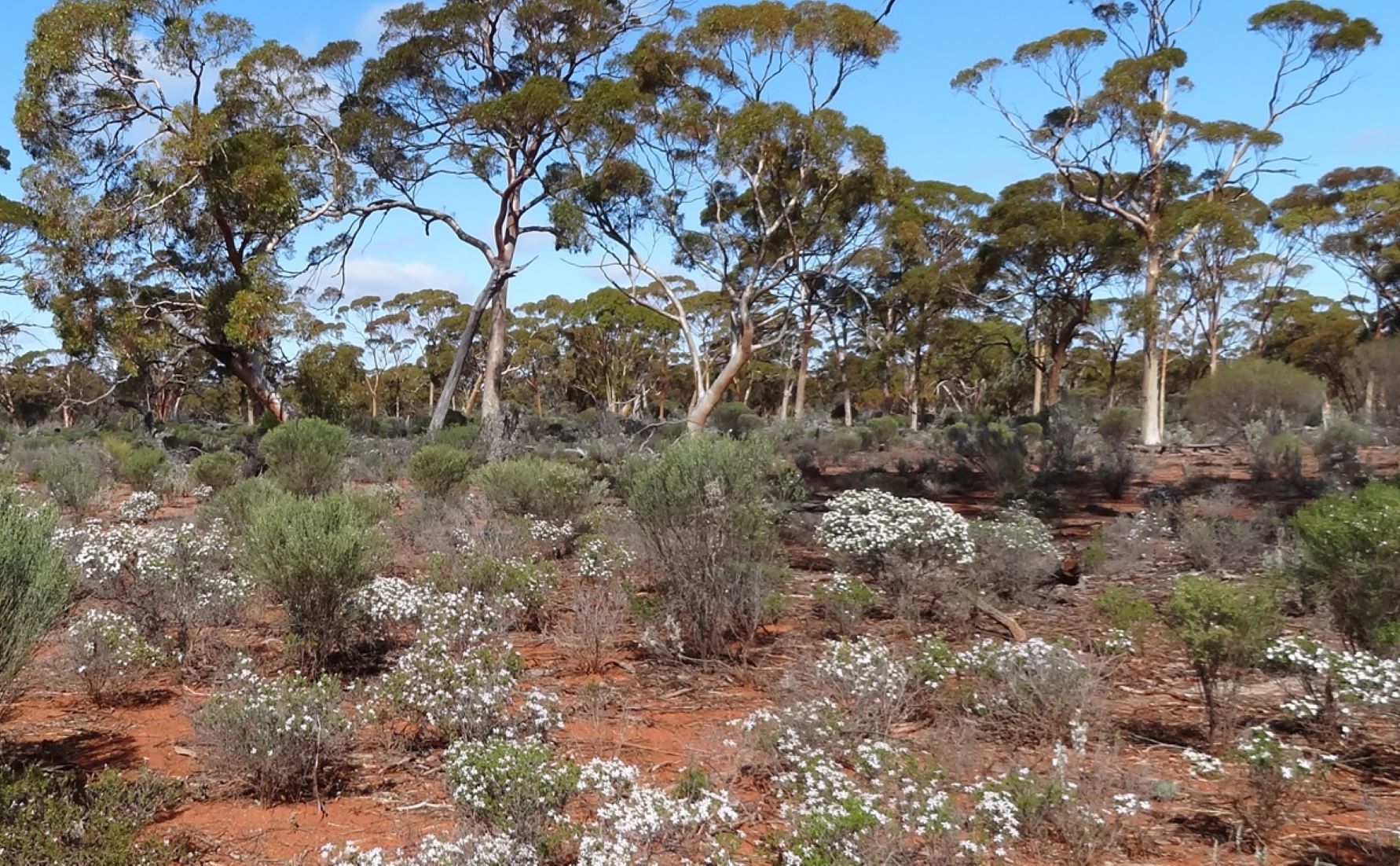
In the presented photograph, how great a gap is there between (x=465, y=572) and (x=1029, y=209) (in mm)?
21514

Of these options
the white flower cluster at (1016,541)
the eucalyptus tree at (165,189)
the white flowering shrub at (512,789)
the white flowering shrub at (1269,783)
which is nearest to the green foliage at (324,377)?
the eucalyptus tree at (165,189)

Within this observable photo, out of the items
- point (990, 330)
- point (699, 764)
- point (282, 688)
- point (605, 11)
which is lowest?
point (699, 764)

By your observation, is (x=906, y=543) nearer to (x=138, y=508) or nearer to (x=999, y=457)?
(x=999, y=457)

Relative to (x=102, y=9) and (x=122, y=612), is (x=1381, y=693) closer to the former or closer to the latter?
(x=122, y=612)

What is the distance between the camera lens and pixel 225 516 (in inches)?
356

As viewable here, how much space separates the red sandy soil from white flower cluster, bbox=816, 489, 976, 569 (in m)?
0.59

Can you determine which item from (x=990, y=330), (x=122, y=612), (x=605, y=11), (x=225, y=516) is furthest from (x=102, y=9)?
(x=990, y=330)

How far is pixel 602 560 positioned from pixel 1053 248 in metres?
20.1

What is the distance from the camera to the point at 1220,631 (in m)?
4.70

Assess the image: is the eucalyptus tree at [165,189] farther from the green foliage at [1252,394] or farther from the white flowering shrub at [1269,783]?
the green foliage at [1252,394]

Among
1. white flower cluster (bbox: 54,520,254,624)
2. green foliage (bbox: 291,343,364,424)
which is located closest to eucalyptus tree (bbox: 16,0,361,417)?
green foliage (bbox: 291,343,364,424)

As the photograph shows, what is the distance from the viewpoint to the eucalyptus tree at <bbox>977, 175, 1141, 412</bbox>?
24.1 m

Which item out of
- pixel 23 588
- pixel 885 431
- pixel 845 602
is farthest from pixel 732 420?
pixel 23 588

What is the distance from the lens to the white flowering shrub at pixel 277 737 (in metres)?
4.14
